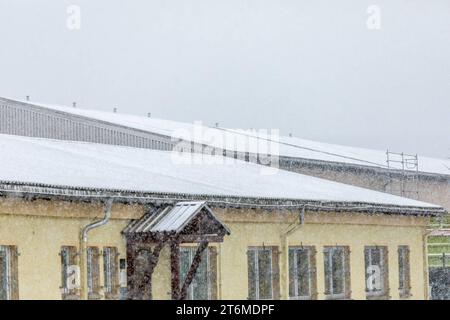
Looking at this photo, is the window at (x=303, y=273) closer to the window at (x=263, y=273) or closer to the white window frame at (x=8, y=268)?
the window at (x=263, y=273)

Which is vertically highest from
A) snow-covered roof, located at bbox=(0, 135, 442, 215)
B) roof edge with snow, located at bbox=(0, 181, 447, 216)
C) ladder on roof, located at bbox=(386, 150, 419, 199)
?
ladder on roof, located at bbox=(386, 150, 419, 199)

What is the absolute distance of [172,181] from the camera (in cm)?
1897

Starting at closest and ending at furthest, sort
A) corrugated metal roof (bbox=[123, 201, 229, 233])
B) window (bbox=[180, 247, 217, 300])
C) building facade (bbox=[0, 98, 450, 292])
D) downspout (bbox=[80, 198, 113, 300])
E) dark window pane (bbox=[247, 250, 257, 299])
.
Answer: downspout (bbox=[80, 198, 113, 300]), corrugated metal roof (bbox=[123, 201, 229, 233]), window (bbox=[180, 247, 217, 300]), dark window pane (bbox=[247, 250, 257, 299]), building facade (bbox=[0, 98, 450, 292])

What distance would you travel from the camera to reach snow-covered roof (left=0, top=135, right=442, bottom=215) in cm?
1644

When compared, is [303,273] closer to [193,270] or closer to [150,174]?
[150,174]

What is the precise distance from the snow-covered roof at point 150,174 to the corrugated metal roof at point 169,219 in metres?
0.38

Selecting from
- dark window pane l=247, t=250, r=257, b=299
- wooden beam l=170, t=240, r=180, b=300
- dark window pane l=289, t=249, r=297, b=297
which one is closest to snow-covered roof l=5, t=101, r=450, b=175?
dark window pane l=289, t=249, r=297, b=297

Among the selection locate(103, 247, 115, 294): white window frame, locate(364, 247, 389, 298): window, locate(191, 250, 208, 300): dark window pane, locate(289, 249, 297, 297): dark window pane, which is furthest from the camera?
locate(364, 247, 389, 298): window

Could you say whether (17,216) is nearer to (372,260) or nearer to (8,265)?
(8,265)

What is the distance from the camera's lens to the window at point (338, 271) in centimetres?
2122

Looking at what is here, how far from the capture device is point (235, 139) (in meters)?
34.5

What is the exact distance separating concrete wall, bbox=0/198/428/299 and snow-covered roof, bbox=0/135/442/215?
1.33 ft

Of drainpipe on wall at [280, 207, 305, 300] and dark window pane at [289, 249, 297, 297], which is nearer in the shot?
drainpipe on wall at [280, 207, 305, 300]

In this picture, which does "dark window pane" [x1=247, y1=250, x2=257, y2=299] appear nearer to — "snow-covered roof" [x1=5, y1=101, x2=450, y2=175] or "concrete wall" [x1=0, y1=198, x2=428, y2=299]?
"concrete wall" [x1=0, y1=198, x2=428, y2=299]
